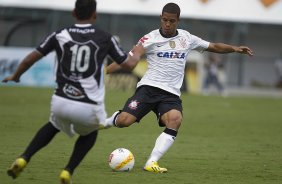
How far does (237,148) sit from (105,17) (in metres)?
26.2

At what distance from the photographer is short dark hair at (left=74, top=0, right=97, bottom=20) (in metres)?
7.73

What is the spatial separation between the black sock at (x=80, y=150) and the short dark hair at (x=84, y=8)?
1.33 metres

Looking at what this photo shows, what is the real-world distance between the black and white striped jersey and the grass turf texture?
4.90ft

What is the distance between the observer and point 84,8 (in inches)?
305

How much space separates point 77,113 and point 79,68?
481 mm

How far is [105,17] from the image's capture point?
39.3 m

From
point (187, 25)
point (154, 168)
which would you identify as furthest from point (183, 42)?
point (187, 25)

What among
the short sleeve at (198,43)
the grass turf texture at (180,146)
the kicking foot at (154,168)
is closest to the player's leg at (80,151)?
the grass turf texture at (180,146)

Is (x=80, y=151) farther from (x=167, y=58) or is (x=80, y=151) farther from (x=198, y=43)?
(x=198, y=43)

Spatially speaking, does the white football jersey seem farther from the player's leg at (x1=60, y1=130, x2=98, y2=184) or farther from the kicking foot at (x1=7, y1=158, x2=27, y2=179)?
the kicking foot at (x1=7, y1=158, x2=27, y2=179)

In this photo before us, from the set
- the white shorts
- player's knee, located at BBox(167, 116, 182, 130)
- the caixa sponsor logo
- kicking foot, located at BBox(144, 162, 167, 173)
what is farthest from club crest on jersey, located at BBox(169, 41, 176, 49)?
the white shorts

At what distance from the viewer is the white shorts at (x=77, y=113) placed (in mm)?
7738

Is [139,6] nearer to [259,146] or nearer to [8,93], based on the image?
[8,93]

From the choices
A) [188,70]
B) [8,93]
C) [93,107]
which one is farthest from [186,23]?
[93,107]
